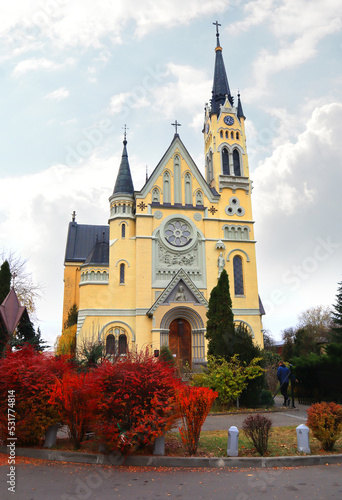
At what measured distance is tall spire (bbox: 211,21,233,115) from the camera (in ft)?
126

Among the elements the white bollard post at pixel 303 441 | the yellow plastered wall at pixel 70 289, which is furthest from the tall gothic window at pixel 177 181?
the white bollard post at pixel 303 441

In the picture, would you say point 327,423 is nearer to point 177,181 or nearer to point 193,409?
point 193,409

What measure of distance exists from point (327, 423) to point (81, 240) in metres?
35.8

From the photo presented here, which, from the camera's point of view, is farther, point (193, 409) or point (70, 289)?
point (70, 289)

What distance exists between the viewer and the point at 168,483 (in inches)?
282

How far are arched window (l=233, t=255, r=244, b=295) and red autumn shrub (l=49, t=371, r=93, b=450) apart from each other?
81.2 ft

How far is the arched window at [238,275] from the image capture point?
108 feet

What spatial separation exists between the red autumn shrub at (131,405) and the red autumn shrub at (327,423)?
3042 mm

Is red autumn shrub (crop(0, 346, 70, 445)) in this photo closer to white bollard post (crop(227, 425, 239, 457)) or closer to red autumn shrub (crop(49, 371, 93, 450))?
red autumn shrub (crop(49, 371, 93, 450))

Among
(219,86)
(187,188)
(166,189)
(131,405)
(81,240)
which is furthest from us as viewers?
(81,240)

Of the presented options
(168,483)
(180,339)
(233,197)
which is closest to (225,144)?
(233,197)

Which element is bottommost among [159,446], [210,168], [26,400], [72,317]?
[159,446]

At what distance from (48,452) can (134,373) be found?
2.65 metres

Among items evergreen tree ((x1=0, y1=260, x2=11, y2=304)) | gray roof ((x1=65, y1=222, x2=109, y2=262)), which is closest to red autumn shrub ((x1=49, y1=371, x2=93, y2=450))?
evergreen tree ((x1=0, y1=260, x2=11, y2=304))
